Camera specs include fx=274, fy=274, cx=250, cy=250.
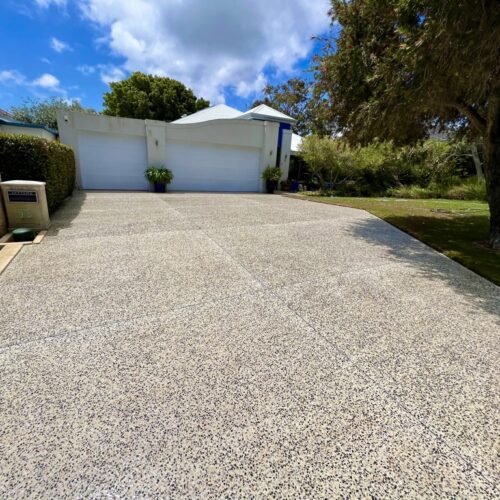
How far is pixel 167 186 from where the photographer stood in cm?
1384

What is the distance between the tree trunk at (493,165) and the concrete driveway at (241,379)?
8.67ft

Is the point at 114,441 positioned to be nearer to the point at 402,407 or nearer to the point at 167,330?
the point at 167,330

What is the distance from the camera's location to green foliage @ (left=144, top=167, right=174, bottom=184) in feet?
42.0

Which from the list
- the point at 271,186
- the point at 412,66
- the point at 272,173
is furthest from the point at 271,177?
the point at 412,66

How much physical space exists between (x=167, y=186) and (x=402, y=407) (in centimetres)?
1371

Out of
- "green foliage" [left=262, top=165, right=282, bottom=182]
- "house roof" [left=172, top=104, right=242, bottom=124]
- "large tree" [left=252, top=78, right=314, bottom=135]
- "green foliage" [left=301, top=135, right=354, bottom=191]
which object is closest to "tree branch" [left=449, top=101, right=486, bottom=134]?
"green foliage" [left=301, top=135, right=354, bottom=191]

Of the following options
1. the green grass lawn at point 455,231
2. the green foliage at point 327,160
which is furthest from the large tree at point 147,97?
the green grass lawn at point 455,231

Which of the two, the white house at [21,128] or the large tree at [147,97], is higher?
the large tree at [147,97]

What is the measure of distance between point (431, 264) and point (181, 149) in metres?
12.4

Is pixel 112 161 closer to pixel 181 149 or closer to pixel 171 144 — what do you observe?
pixel 171 144

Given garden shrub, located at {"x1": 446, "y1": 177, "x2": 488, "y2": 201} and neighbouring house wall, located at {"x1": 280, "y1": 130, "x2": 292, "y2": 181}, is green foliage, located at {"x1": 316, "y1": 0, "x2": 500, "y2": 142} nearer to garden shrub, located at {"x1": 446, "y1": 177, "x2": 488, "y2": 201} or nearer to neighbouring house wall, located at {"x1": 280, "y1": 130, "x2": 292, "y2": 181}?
→ neighbouring house wall, located at {"x1": 280, "y1": 130, "x2": 292, "y2": 181}

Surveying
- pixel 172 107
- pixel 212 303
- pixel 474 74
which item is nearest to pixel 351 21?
pixel 474 74

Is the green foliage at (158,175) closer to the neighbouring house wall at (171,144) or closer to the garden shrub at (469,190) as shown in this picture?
the neighbouring house wall at (171,144)

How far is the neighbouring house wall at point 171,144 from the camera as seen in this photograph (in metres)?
12.0
